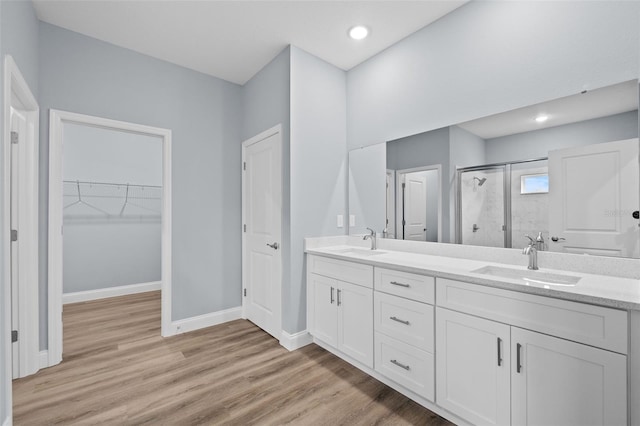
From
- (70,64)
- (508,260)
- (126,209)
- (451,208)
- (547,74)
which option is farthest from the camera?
(126,209)

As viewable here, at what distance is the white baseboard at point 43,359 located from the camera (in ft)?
7.55

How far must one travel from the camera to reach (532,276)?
5.34 feet

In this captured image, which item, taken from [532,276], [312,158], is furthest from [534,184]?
[312,158]

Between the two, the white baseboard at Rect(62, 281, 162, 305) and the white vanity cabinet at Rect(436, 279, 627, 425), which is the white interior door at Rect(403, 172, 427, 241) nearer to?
the white vanity cabinet at Rect(436, 279, 627, 425)

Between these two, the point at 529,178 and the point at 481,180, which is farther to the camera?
the point at 481,180

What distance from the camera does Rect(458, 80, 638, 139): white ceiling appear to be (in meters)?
1.52

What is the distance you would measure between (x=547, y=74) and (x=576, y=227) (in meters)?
0.92

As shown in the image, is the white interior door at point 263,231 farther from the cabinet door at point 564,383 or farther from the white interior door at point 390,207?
the cabinet door at point 564,383

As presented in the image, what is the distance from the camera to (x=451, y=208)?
2232mm

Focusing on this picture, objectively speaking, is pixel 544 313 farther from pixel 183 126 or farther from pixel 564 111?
pixel 183 126

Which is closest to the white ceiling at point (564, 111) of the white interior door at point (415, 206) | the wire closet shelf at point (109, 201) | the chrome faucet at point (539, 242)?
the white interior door at point (415, 206)

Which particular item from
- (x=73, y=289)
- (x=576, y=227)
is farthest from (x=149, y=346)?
(x=576, y=227)

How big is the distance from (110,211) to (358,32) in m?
4.17

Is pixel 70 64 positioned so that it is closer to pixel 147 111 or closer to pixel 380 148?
pixel 147 111
